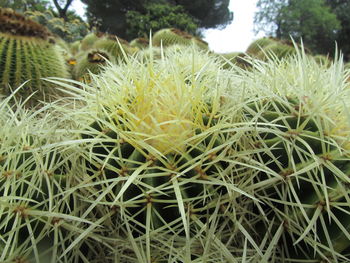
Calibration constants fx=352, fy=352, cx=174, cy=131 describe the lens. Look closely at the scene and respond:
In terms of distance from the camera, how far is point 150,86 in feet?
3.15

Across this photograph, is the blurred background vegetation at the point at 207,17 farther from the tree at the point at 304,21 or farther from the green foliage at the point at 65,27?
the green foliage at the point at 65,27

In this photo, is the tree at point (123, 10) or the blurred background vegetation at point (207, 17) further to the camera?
the tree at point (123, 10)

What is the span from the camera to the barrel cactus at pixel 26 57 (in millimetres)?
2340

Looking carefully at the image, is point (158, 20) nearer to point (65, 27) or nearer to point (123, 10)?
point (123, 10)

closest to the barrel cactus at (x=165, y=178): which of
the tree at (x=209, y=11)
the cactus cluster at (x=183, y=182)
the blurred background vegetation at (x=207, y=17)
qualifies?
the cactus cluster at (x=183, y=182)

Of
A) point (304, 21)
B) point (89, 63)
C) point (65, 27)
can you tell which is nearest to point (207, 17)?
point (304, 21)

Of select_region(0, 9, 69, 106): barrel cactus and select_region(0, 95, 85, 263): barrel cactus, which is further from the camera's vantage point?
select_region(0, 9, 69, 106): barrel cactus

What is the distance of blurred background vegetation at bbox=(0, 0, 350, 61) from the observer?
20531 millimetres

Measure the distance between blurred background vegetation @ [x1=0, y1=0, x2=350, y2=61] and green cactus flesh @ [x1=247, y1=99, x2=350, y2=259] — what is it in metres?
16.8

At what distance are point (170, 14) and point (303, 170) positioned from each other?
67.5 feet

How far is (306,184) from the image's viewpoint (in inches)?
33.4

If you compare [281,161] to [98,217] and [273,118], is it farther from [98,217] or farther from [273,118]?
[98,217]

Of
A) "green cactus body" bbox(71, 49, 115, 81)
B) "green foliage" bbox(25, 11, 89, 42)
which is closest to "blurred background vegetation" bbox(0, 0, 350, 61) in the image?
"green foliage" bbox(25, 11, 89, 42)

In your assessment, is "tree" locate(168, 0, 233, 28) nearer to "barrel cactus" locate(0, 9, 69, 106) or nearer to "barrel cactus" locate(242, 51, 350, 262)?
"barrel cactus" locate(0, 9, 69, 106)
